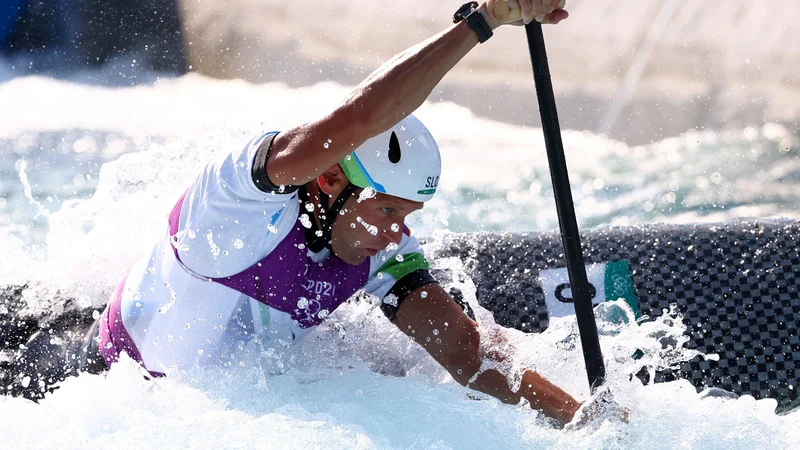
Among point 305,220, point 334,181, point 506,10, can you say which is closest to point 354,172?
point 334,181

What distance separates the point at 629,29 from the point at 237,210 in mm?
4966

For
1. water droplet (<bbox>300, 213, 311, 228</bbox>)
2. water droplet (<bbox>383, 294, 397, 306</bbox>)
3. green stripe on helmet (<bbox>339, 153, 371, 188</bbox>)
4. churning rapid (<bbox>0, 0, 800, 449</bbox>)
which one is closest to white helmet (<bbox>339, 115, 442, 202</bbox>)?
green stripe on helmet (<bbox>339, 153, 371, 188</bbox>)

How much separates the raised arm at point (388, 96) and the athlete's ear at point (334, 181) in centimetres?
30

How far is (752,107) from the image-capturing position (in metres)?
6.03

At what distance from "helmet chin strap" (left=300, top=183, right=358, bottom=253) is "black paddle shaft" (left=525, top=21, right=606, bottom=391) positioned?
0.51 m

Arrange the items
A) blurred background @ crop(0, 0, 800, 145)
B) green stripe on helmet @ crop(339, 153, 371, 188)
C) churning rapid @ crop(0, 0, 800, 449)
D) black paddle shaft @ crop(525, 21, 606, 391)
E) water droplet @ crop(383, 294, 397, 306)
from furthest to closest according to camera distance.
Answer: blurred background @ crop(0, 0, 800, 145) < water droplet @ crop(383, 294, 397, 306) < green stripe on helmet @ crop(339, 153, 371, 188) < churning rapid @ crop(0, 0, 800, 449) < black paddle shaft @ crop(525, 21, 606, 391)

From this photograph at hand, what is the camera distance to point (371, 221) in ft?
7.50

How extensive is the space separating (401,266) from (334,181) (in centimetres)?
42

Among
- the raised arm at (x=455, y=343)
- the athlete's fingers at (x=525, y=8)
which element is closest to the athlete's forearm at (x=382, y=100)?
the athlete's fingers at (x=525, y=8)

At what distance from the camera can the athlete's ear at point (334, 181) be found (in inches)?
89.1

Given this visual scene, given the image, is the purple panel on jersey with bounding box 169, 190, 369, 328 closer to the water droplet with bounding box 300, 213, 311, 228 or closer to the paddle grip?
the water droplet with bounding box 300, 213, 311, 228

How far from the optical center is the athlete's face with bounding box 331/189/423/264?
2.27 m

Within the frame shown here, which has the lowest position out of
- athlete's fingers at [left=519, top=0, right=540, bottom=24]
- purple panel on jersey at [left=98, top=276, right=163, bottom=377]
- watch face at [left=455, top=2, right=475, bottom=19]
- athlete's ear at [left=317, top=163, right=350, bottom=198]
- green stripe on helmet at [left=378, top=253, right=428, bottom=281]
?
purple panel on jersey at [left=98, top=276, right=163, bottom=377]

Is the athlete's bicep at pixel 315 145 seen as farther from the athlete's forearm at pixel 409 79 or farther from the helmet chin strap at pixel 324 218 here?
the helmet chin strap at pixel 324 218
